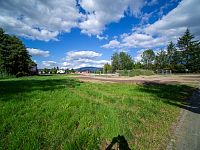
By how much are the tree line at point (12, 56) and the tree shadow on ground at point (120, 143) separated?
1677 inches

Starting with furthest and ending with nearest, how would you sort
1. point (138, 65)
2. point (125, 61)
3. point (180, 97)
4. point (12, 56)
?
point (125, 61) < point (138, 65) < point (12, 56) < point (180, 97)

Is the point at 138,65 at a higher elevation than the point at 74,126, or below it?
higher

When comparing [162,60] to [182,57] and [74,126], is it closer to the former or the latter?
[182,57]

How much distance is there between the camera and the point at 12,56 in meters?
43.8

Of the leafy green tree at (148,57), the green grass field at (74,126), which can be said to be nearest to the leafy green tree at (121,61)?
the leafy green tree at (148,57)

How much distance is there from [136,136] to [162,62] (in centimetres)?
7894

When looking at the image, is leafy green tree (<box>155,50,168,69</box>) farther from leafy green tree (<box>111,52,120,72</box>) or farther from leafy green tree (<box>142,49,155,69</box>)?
leafy green tree (<box>111,52,120,72</box>)

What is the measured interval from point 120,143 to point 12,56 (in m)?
44.8

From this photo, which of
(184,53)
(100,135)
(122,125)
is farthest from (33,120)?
(184,53)

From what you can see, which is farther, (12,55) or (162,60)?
(162,60)

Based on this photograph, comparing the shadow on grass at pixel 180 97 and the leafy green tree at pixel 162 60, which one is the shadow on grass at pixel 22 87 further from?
the leafy green tree at pixel 162 60

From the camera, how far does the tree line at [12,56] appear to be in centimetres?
4322

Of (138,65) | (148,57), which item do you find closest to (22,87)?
(138,65)

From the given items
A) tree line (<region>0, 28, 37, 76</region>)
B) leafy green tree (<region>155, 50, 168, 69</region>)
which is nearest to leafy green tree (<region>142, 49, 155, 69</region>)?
leafy green tree (<region>155, 50, 168, 69</region>)
